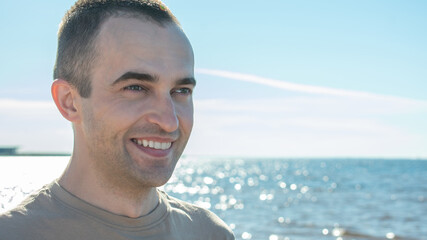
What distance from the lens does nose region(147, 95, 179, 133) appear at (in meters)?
1.99

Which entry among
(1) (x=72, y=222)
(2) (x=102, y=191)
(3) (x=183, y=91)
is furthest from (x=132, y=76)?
(1) (x=72, y=222)

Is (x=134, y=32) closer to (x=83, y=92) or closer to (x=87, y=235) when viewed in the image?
(x=83, y=92)

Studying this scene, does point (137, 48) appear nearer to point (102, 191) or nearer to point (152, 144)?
point (152, 144)

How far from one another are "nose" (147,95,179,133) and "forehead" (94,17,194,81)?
0.38 feet

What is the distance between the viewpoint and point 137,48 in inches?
79.7

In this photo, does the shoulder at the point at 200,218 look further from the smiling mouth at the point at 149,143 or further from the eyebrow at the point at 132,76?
the eyebrow at the point at 132,76

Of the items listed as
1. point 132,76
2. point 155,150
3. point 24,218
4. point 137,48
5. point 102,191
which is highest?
point 137,48

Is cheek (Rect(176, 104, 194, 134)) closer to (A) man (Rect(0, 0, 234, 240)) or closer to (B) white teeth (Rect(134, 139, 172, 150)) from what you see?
→ (A) man (Rect(0, 0, 234, 240))

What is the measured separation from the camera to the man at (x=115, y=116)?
199 centimetres

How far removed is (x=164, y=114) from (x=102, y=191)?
414 millimetres

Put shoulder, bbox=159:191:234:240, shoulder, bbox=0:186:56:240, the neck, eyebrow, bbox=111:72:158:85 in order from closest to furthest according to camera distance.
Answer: shoulder, bbox=0:186:56:240 → eyebrow, bbox=111:72:158:85 → the neck → shoulder, bbox=159:191:234:240

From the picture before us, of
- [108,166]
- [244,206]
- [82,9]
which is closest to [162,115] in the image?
[108,166]

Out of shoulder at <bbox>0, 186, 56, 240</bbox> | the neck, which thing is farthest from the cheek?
shoulder at <bbox>0, 186, 56, 240</bbox>

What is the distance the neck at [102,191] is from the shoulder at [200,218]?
294 millimetres
